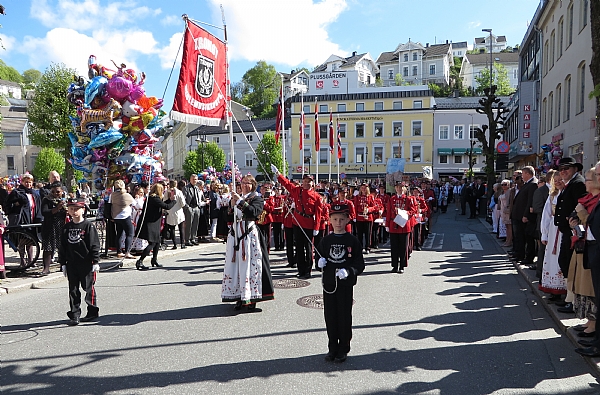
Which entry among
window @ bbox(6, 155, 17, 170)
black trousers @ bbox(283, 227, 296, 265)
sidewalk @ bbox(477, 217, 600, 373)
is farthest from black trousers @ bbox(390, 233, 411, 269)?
window @ bbox(6, 155, 17, 170)

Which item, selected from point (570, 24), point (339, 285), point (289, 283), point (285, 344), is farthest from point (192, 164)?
point (339, 285)

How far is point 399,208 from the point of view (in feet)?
33.9

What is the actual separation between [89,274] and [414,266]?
706 centimetres

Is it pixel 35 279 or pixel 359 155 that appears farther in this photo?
pixel 359 155

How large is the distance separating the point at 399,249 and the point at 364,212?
111 inches

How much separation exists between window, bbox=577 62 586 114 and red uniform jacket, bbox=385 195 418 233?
449 inches

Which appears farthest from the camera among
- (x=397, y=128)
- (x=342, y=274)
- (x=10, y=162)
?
(x=10, y=162)

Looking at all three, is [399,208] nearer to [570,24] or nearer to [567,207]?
[567,207]

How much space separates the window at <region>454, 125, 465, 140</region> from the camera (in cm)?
6028

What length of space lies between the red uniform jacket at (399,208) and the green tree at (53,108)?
80.7 ft

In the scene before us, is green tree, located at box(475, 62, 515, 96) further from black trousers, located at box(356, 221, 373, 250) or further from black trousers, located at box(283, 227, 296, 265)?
black trousers, located at box(283, 227, 296, 265)

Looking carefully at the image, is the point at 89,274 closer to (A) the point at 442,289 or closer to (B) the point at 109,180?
(A) the point at 442,289

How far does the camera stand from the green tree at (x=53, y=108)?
28922mm

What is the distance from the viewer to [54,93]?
29.0m
